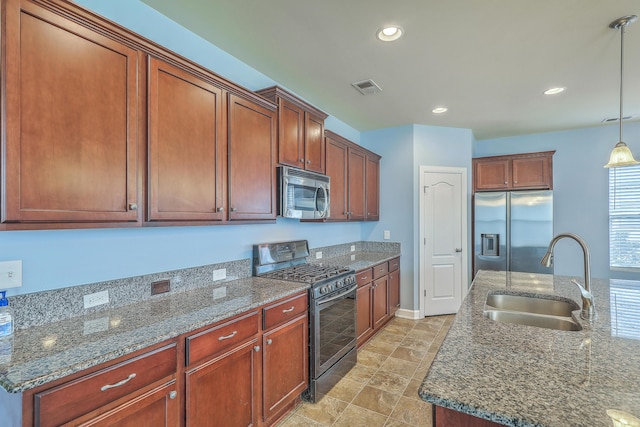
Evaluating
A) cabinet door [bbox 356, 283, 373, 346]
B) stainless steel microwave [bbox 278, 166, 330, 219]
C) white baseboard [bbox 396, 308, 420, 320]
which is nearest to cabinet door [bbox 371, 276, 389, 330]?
cabinet door [bbox 356, 283, 373, 346]

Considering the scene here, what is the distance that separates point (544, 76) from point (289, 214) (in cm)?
273

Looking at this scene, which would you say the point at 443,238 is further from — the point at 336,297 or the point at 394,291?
the point at 336,297

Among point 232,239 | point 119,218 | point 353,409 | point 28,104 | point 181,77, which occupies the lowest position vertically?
point 353,409

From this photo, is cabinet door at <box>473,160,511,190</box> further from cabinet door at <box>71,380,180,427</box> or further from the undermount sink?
cabinet door at <box>71,380,180,427</box>

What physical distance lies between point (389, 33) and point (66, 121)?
6.65 feet

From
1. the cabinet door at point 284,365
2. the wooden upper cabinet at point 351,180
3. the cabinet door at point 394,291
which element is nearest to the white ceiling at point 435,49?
the wooden upper cabinet at point 351,180

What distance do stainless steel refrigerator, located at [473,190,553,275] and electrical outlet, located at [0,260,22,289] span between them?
4782 mm

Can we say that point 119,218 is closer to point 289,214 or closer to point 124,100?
point 124,100

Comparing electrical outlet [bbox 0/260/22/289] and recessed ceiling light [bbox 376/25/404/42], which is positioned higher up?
recessed ceiling light [bbox 376/25/404/42]

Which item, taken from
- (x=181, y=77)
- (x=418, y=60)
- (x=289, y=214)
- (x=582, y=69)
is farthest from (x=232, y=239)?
(x=582, y=69)

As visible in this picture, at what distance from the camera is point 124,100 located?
1.52 meters

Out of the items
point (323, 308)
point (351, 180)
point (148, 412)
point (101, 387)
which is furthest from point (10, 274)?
point (351, 180)

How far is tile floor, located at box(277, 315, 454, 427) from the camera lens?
7.20 feet

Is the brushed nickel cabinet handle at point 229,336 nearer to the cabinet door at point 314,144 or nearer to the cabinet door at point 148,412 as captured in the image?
the cabinet door at point 148,412
